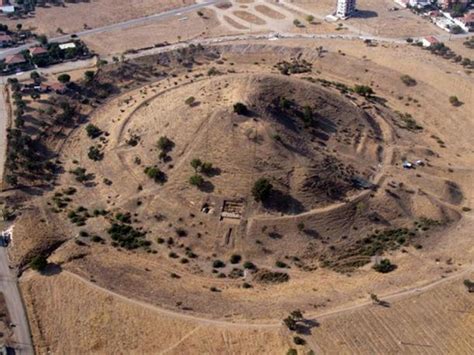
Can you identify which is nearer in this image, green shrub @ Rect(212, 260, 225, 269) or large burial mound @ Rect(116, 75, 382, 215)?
green shrub @ Rect(212, 260, 225, 269)

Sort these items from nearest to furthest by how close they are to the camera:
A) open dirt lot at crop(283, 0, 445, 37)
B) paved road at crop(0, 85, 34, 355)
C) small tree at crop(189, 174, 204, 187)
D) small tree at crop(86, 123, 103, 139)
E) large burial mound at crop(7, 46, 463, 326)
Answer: paved road at crop(0, 85, 34, 355)
large burial mound at crop(7, 46, 463, 326)
small tree at crop(189, 174, 204, 187)
small tree at crop(86, 123, 103, 139)
open dirt lot at crop(283, 0, 445, 37)

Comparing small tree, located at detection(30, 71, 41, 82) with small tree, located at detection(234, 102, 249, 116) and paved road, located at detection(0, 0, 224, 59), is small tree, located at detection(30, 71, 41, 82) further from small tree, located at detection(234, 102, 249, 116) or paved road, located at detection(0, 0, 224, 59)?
small tree, located at detection(234, 102, 249, 116)

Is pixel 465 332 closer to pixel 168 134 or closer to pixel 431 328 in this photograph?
pixel 431 328

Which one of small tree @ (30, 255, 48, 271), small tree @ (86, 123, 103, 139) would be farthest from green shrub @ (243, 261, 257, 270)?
small tree @ (86, 123, 103, 139)

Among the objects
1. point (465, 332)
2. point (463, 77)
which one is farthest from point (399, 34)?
point (465, 332)

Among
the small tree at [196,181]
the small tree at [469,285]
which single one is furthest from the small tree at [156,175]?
the small tree at [469,285]

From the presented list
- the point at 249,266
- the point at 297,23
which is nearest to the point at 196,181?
the point at 249,266

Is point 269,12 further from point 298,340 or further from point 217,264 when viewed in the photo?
point 298,340

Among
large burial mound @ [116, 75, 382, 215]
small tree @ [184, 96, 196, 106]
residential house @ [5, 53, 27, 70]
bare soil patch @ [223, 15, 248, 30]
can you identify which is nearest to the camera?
large burial mound @ [116, 75, 382, 215]
